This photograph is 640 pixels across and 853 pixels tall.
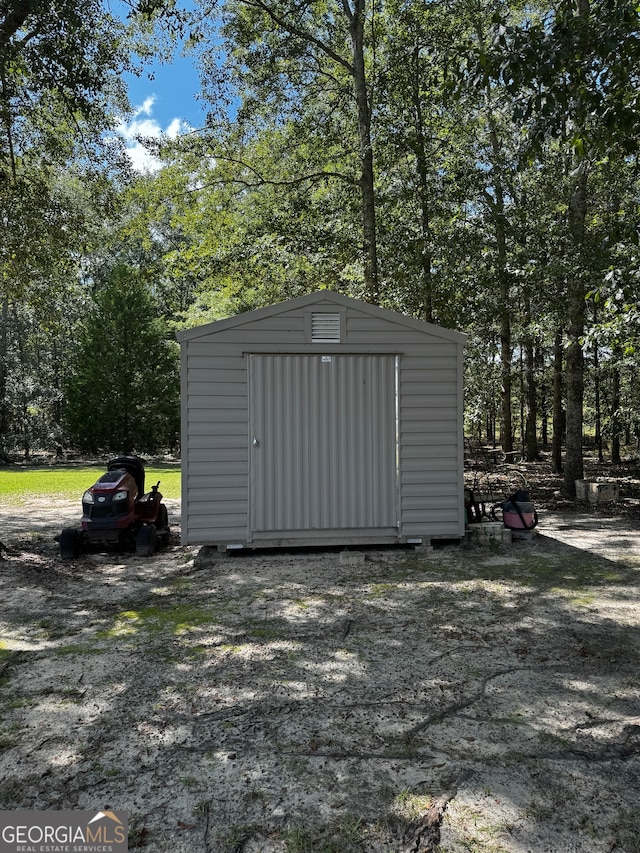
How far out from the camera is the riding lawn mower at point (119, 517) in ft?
20.1

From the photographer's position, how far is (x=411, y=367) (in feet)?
21.2

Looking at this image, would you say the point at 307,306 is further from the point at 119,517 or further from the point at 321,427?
the point at 119,517

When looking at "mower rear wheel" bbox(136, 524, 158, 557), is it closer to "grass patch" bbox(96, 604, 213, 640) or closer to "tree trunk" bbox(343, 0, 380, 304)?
"grass patch" bbox(96, 604, 213, 640)

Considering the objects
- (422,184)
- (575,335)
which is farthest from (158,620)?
(422,184)

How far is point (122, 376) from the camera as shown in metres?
23.7

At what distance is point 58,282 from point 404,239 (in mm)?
5788

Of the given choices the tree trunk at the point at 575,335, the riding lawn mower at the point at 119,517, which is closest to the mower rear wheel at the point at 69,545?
the riding lawn mower at the point at 119,517

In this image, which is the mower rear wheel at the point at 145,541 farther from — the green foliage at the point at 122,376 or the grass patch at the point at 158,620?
the green foliage at the point at 122,376

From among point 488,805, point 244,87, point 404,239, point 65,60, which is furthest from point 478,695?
point 244,87

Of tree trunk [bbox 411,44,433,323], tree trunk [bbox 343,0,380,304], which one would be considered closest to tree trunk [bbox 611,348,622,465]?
tree trunk [bbox 411,44,433,323]

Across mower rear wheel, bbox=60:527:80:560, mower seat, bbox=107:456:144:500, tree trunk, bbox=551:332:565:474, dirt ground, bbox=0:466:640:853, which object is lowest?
dirt ground, bbox=0:466:640:853

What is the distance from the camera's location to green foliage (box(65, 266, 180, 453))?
76.8 feet

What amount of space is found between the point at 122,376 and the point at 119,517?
61.2 feet

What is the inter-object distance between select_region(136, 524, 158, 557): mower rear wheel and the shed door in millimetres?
1140
